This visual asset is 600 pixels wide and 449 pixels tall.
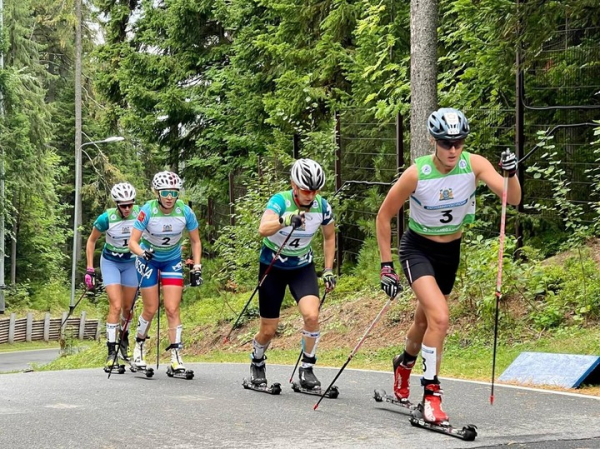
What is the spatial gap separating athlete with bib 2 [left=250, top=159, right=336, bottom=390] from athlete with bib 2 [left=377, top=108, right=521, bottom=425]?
1.56 meters

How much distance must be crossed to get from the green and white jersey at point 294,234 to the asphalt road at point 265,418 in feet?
4.23

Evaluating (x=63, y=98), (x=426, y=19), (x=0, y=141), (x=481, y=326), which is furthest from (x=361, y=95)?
(x=63, y=98)

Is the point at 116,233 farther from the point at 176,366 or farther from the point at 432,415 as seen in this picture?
the point at 432,415

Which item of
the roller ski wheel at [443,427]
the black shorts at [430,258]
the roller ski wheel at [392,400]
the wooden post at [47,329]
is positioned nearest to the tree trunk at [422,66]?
the roller ski wheel at [392,400]

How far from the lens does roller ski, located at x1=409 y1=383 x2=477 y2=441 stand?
296 inches

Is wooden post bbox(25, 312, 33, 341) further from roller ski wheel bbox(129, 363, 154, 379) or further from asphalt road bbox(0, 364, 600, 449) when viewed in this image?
asphalt road bbox(0, 364, 600, 449)

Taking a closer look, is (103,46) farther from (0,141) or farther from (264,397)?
(264,397)

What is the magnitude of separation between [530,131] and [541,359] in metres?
6.53

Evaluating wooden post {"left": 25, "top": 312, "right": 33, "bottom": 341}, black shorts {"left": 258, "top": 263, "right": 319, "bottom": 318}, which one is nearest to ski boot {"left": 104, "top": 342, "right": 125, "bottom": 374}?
black shorts {"left": 258, "top": 263, "right": 319, "bottom": 318}

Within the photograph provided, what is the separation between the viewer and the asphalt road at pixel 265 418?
7270mm

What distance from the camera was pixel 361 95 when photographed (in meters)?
21.6

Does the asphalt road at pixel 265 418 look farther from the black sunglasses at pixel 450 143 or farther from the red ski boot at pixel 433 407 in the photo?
the black sunglasses at pixel 450 143

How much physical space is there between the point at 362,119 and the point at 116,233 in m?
8.12

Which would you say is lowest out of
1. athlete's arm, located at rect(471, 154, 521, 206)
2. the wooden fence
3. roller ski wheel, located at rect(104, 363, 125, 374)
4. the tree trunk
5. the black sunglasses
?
the wooden fence
